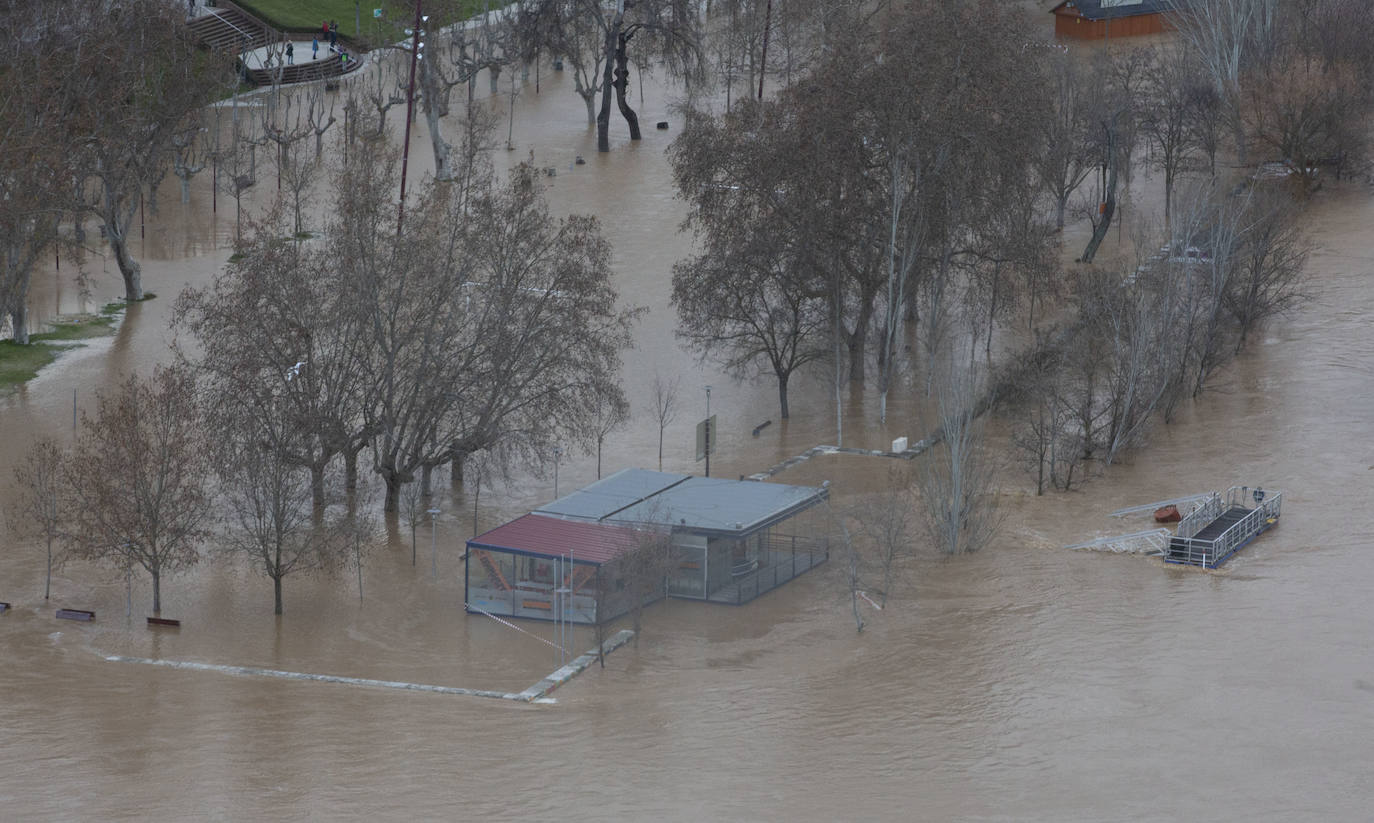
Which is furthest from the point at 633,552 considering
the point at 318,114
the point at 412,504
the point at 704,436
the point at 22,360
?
the point at 318,114

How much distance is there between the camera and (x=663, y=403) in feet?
180

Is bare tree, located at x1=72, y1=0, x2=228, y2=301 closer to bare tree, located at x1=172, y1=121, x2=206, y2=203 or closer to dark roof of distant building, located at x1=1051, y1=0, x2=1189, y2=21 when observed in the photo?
bare tree, located at x1=172, y1=121, x2=206, y2=203

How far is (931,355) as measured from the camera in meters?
55.3

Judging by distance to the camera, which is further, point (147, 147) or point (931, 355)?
point (147, 147)

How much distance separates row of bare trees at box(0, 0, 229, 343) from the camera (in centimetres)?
5856

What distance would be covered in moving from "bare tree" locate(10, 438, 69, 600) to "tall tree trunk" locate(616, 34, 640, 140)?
42745 mm

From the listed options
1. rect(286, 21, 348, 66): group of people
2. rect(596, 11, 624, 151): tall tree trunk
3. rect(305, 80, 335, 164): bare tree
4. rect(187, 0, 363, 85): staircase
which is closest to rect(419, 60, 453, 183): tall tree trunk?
rect(305, 80, 335, 164): bare tree

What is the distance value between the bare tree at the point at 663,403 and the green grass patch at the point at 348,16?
39217mm

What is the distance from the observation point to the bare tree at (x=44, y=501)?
41.4 meters

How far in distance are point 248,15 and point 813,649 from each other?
68.9 metres

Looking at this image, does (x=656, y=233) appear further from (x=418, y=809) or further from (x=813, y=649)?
(x=418, y=809)

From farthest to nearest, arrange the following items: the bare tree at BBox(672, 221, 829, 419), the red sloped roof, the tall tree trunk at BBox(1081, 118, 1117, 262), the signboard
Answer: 1. the tall tree trunk at BBox(1081, 118, 1117, 262)
2. the bare tree at BBox(672, 221, 829, 419)
3. the signboard
4. the red sloped roof

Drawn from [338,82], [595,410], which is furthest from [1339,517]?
[338,82]

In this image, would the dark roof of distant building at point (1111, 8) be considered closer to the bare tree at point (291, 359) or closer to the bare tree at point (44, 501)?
the bare tree at point (291, 359)
